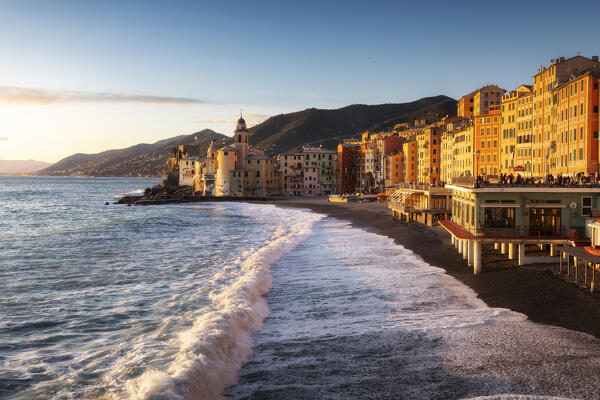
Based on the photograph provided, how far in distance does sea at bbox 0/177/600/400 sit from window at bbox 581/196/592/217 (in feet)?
29.3

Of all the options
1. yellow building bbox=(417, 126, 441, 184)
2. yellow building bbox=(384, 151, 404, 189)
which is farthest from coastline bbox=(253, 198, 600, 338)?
yellow building bbox=(384, 151, 404, 189)

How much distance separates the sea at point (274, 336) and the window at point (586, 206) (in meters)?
8.94

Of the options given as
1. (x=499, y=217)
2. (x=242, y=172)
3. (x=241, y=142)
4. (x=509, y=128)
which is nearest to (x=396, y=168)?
(x=242, y=172)

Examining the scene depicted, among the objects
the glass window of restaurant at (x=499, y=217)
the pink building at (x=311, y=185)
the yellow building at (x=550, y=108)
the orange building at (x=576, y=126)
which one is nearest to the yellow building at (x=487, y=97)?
the yellow building at (x=550, y=108)

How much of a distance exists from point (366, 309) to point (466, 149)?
6499 centimetres

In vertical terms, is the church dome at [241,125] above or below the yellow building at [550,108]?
above

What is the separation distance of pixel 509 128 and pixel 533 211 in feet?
152

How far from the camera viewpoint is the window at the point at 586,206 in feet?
99.4

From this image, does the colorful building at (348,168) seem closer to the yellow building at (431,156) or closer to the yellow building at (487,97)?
the yellow building at (431,156)

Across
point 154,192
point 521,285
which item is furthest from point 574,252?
point 154,192

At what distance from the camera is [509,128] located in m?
73.1

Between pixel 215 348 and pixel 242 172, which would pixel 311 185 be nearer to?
pixel 242 172

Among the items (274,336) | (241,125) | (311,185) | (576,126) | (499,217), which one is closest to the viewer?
(274,336)

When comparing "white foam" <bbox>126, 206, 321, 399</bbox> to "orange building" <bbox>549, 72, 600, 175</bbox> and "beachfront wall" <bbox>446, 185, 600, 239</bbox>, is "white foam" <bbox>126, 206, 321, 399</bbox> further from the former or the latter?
"orange building" <bbox>549, 72, 600, 175</bbox>
